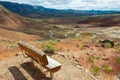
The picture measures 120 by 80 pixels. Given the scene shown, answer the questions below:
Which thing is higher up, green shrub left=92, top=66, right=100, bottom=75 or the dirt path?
the dirt path

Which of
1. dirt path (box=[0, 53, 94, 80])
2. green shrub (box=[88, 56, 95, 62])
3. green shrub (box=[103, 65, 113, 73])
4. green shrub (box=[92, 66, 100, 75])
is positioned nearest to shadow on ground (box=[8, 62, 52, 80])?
dirt path (box=[0, 53, 94, 80])

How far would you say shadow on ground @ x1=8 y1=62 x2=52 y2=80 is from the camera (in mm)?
13258

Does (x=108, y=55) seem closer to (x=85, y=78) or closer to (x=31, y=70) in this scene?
(x=85, y=78)

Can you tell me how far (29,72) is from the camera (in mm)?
13984

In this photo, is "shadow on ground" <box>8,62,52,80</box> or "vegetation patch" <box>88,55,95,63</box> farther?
"vegetation patch" <box>88,55,95,63</box>

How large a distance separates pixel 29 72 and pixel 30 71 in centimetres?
16

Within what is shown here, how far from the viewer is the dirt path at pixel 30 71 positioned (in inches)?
528

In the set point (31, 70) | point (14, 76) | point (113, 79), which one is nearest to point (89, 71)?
point (113, 79)

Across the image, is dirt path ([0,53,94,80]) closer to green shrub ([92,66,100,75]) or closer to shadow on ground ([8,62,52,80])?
shadow on ground ([8,62,52,80])

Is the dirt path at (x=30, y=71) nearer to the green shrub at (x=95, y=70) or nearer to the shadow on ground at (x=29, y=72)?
the shadow on ground at (x=29, y=72)

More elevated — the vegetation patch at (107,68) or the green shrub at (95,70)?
the green shrub at (95,70)

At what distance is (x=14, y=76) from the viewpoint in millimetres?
13469

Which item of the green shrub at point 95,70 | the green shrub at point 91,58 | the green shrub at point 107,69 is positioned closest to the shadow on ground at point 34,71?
the green shrub at point 95,70

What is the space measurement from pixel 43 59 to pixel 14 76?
7.16ft
